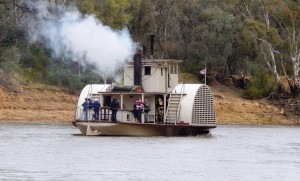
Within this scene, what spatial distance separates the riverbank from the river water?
52.2ft

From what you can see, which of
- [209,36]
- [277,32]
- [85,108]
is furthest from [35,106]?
[277,32]

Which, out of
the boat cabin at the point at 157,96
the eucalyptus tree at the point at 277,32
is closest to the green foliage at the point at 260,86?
the eucalyptus tree at the point at 277,32

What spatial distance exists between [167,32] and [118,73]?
1009 inches

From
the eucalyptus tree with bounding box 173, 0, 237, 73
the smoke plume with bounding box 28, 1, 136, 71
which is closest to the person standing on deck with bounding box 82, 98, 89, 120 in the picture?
the smoke plume with bounding box 28, 1, 136, 71

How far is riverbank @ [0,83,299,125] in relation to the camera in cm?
8256

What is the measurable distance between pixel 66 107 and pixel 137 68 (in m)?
24.1

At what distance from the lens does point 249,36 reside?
98.3 meters

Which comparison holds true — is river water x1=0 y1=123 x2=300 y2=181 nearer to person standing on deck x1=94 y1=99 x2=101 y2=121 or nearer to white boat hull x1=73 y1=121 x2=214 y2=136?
white boat hull x1=73 y1=121 x2=214 y2=136

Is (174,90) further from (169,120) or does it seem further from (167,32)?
Answer: (167,32)

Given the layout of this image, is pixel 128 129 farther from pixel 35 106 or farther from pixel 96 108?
pixel 35 106

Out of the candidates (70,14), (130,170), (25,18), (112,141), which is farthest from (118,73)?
(130,170)

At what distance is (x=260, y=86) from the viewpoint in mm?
99312

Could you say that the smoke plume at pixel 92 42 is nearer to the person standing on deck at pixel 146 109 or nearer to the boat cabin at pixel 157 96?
the boat cabin at pixel 157 96

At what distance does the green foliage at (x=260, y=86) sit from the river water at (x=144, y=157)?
101 ft
